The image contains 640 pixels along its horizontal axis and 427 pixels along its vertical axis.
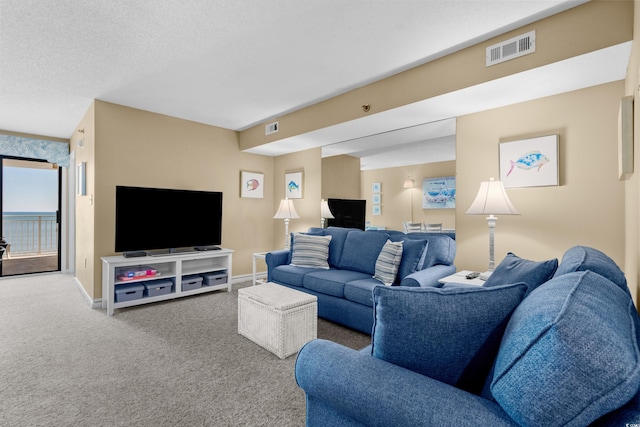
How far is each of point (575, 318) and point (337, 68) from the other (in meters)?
2.85

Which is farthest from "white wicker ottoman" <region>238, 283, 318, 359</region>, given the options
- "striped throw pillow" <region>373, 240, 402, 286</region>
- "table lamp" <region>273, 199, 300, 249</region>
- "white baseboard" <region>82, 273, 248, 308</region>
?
"white baseboard" <region>82, 273, 248, 308</region>

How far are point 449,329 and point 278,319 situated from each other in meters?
1.80

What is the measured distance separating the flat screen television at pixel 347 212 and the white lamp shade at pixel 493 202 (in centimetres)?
154

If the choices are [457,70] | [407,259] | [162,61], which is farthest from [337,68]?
[407,259]

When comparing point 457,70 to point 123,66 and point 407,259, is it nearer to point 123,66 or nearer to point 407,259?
point 407,259

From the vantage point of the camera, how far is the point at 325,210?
4.64m

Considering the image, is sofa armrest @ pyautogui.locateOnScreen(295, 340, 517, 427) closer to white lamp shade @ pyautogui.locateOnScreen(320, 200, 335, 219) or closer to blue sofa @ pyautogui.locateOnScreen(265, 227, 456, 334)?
blue sofa @ pyautogui.locateOnScreen(265, 227, 456, 334)

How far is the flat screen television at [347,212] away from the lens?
4070mm

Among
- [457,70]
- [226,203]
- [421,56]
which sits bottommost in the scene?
[226,203]

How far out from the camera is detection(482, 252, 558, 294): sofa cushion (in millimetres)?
1443

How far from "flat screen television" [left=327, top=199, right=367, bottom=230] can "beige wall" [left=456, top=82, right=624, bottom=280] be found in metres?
1.21

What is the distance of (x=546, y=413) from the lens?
66cm

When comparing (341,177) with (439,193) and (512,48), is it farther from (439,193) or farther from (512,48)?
(512,48)

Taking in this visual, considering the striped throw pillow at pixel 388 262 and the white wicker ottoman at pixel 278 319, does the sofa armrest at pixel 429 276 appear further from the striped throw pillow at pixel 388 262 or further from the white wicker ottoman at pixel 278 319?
the white wicker ottoman at pixel 278 319
